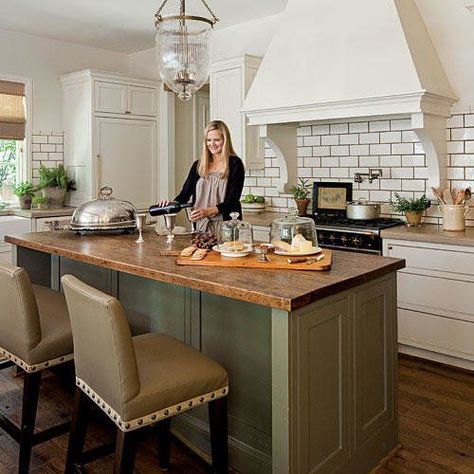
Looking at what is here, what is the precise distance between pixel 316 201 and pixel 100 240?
84.5 inches

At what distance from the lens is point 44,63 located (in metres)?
5.60

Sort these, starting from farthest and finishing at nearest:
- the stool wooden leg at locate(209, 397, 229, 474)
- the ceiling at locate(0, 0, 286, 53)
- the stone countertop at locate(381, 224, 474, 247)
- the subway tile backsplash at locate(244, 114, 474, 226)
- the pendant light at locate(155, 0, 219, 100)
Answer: the ceiling at locate(0, 0, 286, 53) → the subway tile backsplash at locate(244, 114, 474, 226) → the stone countertop at locate(381, 224, 474, 247) → the pendant light at locate(155, 0, 219, 100) → the stool wooden leg at locate(209, 397, 229, 474)

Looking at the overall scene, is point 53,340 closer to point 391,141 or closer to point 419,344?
point 419,344

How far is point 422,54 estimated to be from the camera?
364cm

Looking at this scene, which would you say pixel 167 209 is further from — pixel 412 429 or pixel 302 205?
pixel 302 205

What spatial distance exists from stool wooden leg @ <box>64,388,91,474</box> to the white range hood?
8.66 feet

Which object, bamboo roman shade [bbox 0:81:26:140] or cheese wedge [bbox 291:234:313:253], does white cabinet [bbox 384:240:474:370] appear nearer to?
cheese wedge [bbox 291:234:313:253]

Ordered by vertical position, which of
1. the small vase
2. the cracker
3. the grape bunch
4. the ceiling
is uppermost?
the ceiling

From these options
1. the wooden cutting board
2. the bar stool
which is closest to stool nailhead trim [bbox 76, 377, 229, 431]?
the bar stool

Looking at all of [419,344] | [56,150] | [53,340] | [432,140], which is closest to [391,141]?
[432,140]

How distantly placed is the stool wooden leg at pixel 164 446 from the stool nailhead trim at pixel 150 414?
0.42m

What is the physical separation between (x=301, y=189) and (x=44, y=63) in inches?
121

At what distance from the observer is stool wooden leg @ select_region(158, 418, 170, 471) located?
7.50 ft

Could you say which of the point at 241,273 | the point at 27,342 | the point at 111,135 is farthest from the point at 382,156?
the point at 27,342
